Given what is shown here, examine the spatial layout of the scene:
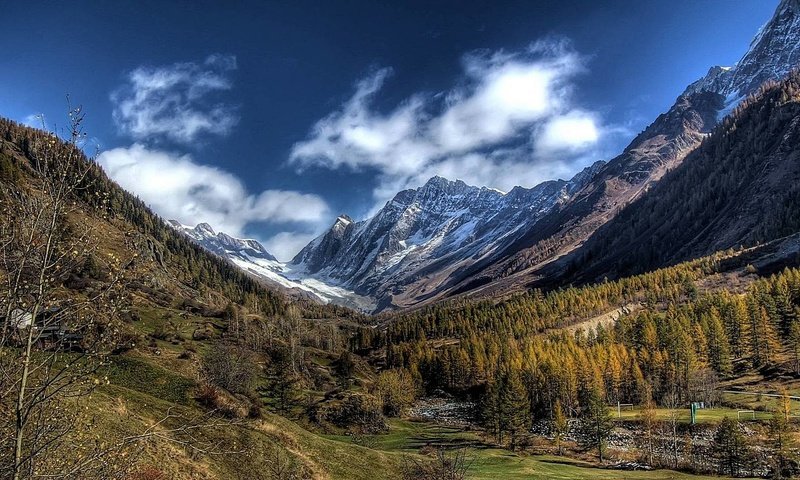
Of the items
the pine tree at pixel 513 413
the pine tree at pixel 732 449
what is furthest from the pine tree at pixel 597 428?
the pine tree at pixel 732 449

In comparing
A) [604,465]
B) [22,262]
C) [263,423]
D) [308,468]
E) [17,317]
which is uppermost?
[22,262]

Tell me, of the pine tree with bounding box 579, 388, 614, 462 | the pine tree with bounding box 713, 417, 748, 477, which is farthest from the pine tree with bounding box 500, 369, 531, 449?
the pine tree with bounding box 713, 417, 748, 477

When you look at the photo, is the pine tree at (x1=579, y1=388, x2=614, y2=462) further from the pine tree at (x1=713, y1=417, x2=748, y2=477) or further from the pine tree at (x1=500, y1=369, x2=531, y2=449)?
the pine tree at (x1=713, y1=417, x2=748, y2=477)

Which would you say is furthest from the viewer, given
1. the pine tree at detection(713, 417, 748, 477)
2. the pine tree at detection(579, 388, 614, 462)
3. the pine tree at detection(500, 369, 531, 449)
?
the pine tree at detection(500, 369, 531, 449)

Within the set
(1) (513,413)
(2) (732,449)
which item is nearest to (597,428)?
(1) (513,413)

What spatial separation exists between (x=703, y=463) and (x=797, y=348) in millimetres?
68589

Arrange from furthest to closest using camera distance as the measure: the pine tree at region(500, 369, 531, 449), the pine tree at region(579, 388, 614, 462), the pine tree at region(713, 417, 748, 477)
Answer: the pine tree at region(500, 369, 531, 449), the pine tree at region(579, 388, 614, 462), the pine tree at region(713, 417, 748, 477)

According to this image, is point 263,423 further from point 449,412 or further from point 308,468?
point 449,412

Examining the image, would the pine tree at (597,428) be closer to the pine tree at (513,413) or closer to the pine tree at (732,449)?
the pine tree at (513,413)

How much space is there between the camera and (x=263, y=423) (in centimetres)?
3631

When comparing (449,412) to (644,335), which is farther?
(644,335)

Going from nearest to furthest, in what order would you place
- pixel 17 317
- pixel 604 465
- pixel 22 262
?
pixel 22 262 < pixel 17 317 < pixel 604 465

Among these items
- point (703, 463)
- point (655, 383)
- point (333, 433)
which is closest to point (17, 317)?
point (333, 433)

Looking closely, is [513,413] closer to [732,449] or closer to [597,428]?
[597,428]
